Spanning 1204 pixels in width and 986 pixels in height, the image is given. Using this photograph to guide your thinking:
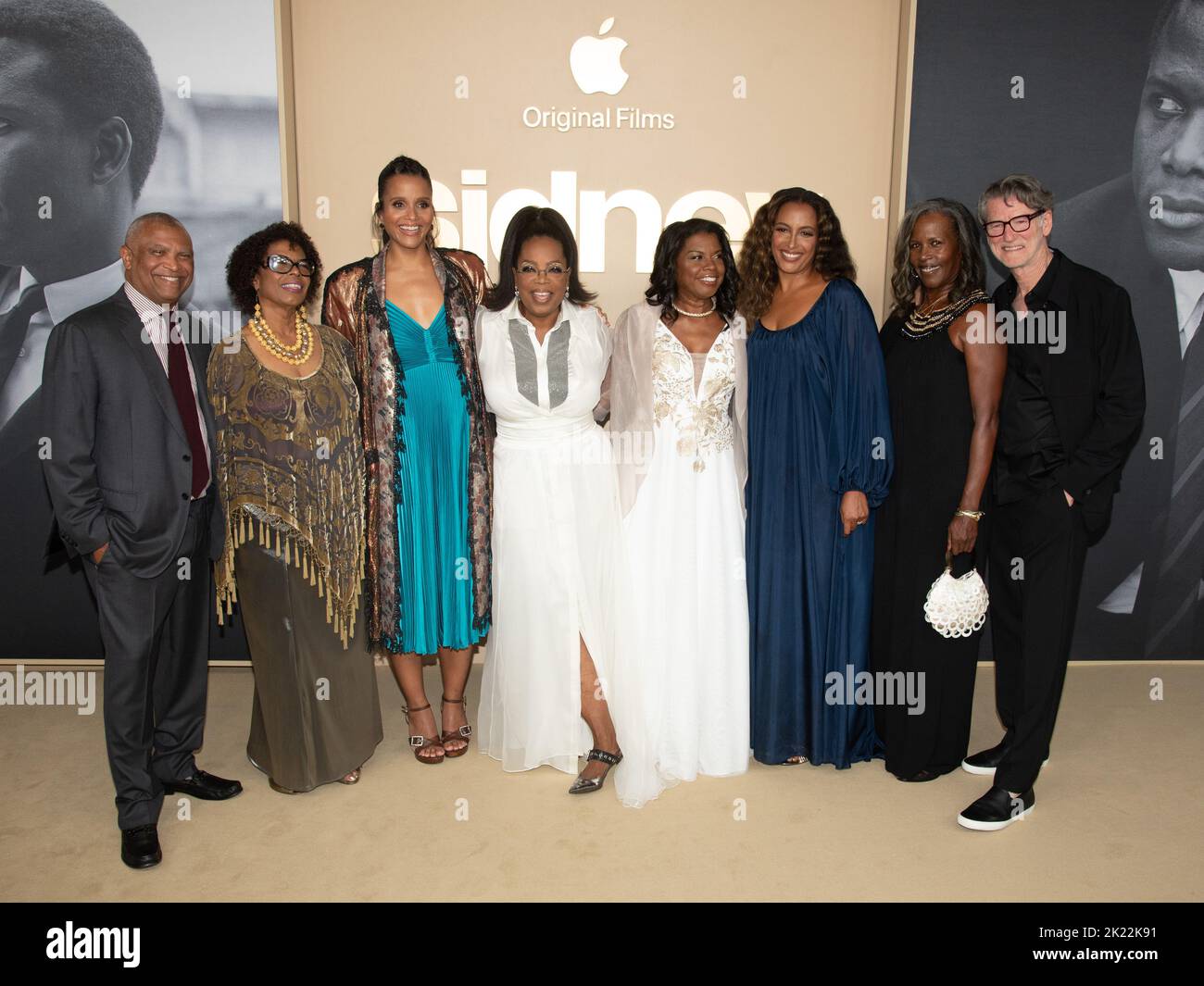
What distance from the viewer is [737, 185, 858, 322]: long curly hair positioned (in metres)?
3.36

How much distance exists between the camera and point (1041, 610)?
10.1 feet

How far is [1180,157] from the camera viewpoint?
459cm

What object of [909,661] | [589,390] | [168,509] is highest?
[589,390]

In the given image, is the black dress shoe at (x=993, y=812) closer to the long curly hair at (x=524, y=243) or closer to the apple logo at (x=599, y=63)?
the long curly hair at (x=524, y=243)

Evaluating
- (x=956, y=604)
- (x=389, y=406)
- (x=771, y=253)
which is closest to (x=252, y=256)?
(x=389, y=406)

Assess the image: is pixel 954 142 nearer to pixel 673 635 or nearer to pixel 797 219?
pixel 797 219

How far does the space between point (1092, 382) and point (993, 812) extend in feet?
5.08

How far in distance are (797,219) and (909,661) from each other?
1.77 m

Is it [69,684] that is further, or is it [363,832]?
[69,684]

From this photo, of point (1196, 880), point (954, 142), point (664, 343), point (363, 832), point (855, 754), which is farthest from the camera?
point (954, 142)

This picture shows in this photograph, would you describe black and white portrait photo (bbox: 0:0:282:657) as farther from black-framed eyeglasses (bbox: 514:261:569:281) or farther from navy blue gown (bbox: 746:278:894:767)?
navy blue gown (bbox: 746:278:894:767)

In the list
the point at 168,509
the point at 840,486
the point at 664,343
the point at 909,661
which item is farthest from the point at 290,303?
the point at 909,661

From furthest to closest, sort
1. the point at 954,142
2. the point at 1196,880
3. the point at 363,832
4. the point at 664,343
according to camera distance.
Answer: the point at 954,142 → the point at 664,343 → the point at 363,832 → the point at 1196,880

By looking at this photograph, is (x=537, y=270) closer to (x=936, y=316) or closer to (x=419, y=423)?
(x=419, y=423)
